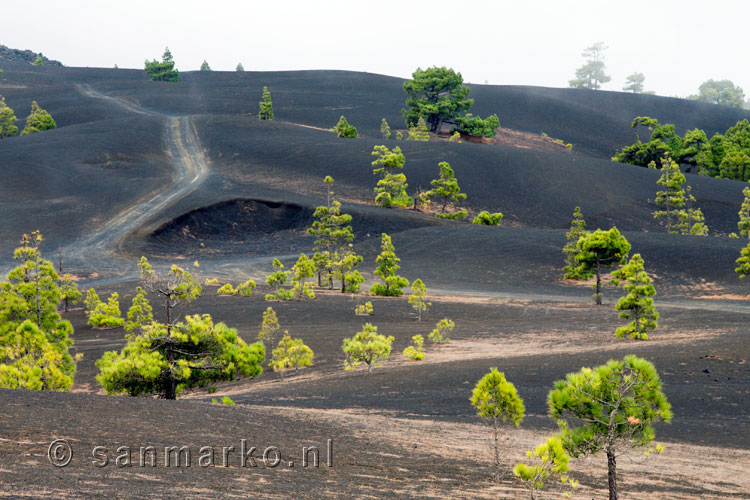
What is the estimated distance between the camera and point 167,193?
242ft

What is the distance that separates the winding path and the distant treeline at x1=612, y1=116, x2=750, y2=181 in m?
68.1

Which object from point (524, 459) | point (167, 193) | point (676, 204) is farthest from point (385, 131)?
point (524, 459)

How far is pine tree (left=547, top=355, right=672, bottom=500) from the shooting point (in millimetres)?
9352

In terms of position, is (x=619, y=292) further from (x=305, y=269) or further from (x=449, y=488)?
(x=449, y=488)

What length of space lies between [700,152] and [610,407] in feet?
335

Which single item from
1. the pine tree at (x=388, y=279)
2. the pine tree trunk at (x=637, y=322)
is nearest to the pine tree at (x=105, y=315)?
the pine tree at (x=388, y=279)

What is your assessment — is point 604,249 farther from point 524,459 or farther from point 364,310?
point 524,459

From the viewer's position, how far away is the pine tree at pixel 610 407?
30.7 feet

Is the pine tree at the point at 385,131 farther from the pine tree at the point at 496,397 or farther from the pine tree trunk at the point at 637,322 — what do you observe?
the pine tree at the point at 496,397

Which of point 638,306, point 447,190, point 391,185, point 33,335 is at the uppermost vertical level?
point 391,185

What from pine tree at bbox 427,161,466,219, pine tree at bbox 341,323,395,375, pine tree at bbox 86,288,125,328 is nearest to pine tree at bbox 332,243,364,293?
pine tree at bbox 86,288,125,328

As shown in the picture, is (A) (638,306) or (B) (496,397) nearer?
(B) (496,397)

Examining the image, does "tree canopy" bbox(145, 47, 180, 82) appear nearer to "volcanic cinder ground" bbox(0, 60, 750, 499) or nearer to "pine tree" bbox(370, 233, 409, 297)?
"volcanic cinder ground" bbox(0, 60, 750, 499)

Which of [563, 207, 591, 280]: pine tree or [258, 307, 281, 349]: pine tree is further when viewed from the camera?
[563, 207, 591, 280]: pine tree
